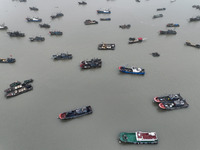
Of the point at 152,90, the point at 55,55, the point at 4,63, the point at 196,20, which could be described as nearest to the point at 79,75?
the point at 55,55

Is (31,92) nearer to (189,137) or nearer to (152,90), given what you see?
(152,90)

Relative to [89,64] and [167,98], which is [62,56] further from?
[167,98]

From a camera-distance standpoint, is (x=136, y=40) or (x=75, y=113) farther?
(x=136, y=40)

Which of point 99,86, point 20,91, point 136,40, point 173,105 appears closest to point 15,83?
point 20,91

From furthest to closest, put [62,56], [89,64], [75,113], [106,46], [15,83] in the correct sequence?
[106,46]
[62,56]
[89,64]
[15,83]
[75,113]

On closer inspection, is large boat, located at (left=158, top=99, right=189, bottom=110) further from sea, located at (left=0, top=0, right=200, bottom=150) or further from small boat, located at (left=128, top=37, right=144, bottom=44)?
small boat, located at (left=128, top=37, right=144, bottom=44)

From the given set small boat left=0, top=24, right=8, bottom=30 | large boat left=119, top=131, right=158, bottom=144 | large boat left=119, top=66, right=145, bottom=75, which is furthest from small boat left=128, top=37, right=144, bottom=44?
small boat left=0, top=24, right=8, bottom=30
